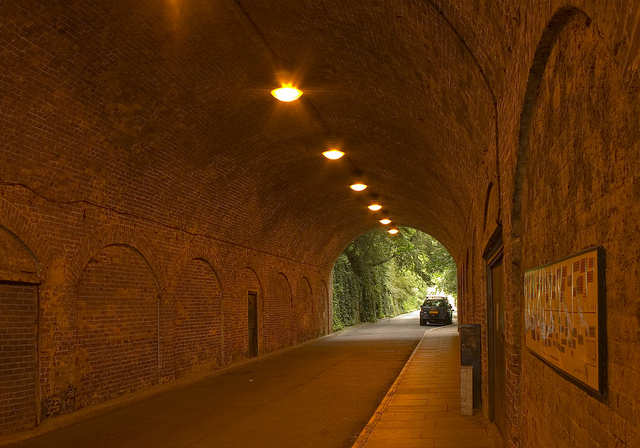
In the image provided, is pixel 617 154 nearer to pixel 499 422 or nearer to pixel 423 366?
pixel 499 422

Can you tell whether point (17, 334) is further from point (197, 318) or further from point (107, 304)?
point (197, 318)

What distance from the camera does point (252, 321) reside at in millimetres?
20500

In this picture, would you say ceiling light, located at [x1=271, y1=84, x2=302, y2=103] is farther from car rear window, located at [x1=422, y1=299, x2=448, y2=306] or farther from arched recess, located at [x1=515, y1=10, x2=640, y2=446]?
car rear window, located at [x1=422, y1=299, x2=448, y2=306]

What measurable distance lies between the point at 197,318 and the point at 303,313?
1156 centimetres

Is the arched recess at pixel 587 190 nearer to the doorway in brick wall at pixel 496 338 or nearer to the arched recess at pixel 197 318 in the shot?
the doorway in brick wall at pixel 496 338

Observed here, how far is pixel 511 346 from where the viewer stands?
589 cm

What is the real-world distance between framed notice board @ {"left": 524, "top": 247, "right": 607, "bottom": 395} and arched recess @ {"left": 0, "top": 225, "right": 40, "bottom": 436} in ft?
24.9

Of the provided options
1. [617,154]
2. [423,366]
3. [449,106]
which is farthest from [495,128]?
[423,366]

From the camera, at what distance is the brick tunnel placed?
295 cm

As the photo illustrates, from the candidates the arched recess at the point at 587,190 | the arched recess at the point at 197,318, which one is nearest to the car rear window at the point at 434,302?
the arched recess at the point at 197,318

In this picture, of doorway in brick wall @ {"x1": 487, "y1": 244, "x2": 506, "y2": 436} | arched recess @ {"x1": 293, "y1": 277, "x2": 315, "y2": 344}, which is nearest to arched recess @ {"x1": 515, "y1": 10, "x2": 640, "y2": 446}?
doorway in brick wall @ {"x1": 487, "y1": 244, "x2": 506, "y2": 436}

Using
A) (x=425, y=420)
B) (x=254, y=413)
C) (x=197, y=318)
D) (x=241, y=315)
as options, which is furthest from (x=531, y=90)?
(x=241, y=315)

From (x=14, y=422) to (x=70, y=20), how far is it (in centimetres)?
555

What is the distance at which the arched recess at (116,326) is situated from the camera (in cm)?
1116
